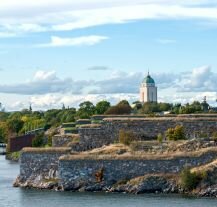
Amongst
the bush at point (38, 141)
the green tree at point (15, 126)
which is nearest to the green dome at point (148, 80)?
the green tree at point (15, 126)

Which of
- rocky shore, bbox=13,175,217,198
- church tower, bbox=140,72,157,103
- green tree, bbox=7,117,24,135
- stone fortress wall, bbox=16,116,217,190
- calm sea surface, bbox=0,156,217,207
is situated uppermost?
church tower, bbox=140,72,157,103

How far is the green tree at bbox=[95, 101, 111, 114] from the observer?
130 m

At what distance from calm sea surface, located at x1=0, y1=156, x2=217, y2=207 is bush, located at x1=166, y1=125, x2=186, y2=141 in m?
11.8

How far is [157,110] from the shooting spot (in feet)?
438

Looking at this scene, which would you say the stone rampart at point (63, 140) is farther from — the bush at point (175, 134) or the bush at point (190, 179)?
the bush at point (190, 179)

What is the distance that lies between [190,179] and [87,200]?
690 centimetres

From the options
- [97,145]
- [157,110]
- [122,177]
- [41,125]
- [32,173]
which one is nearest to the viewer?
[122,177]

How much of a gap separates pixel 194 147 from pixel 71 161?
28.8ft

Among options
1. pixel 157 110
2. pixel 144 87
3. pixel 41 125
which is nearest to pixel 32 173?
pixel 157 110

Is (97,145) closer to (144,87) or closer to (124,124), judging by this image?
(124,124)

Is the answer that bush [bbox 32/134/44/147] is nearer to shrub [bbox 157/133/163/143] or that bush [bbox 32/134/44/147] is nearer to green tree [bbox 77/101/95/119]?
green tree [bbox 77/101/95/119]

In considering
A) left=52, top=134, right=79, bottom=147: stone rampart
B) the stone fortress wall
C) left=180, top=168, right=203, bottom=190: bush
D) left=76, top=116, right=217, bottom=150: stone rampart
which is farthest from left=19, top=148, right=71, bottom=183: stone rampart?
left=180, top=168, right=203, bottom=190: bush

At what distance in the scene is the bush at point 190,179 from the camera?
65.6 metres

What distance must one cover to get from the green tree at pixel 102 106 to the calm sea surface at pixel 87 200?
5889 cm
